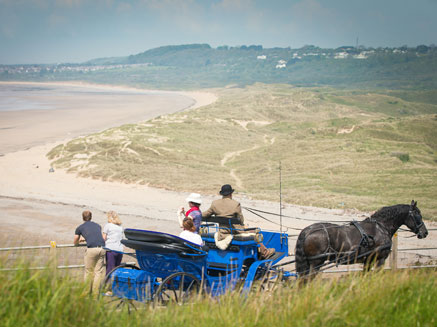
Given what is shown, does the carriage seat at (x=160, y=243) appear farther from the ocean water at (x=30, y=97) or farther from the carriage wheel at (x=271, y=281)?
the ocean water at (x=30, y=97)

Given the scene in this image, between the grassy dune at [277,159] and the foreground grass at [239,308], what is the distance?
18.1 m

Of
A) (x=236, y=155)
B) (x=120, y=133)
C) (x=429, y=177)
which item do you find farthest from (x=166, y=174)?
(x=120, y=133)

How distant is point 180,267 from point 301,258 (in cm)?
274

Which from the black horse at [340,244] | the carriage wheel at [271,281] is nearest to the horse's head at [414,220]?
the black horse at [340,244]

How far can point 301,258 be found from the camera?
942cm

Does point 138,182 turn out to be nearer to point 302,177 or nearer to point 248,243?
point 302,177

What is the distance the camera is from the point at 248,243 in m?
8.44

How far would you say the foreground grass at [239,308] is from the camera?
15.2 feet

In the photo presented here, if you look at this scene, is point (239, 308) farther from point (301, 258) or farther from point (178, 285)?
point (301, 258)

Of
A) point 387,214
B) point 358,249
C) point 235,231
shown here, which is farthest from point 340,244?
Answer: point 235,231

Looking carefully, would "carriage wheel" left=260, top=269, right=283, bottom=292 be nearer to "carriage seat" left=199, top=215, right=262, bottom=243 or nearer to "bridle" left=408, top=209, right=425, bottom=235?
"carriage seat" left=199, top=215, right=262, bottom=243

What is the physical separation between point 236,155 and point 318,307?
39507 mm

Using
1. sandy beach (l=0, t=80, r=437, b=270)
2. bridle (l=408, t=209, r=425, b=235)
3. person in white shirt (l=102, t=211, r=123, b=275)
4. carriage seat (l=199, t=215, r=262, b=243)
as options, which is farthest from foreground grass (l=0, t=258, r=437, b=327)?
sandy beach (l=0, t=80, r=437, b=270)

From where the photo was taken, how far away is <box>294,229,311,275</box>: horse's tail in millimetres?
9359
